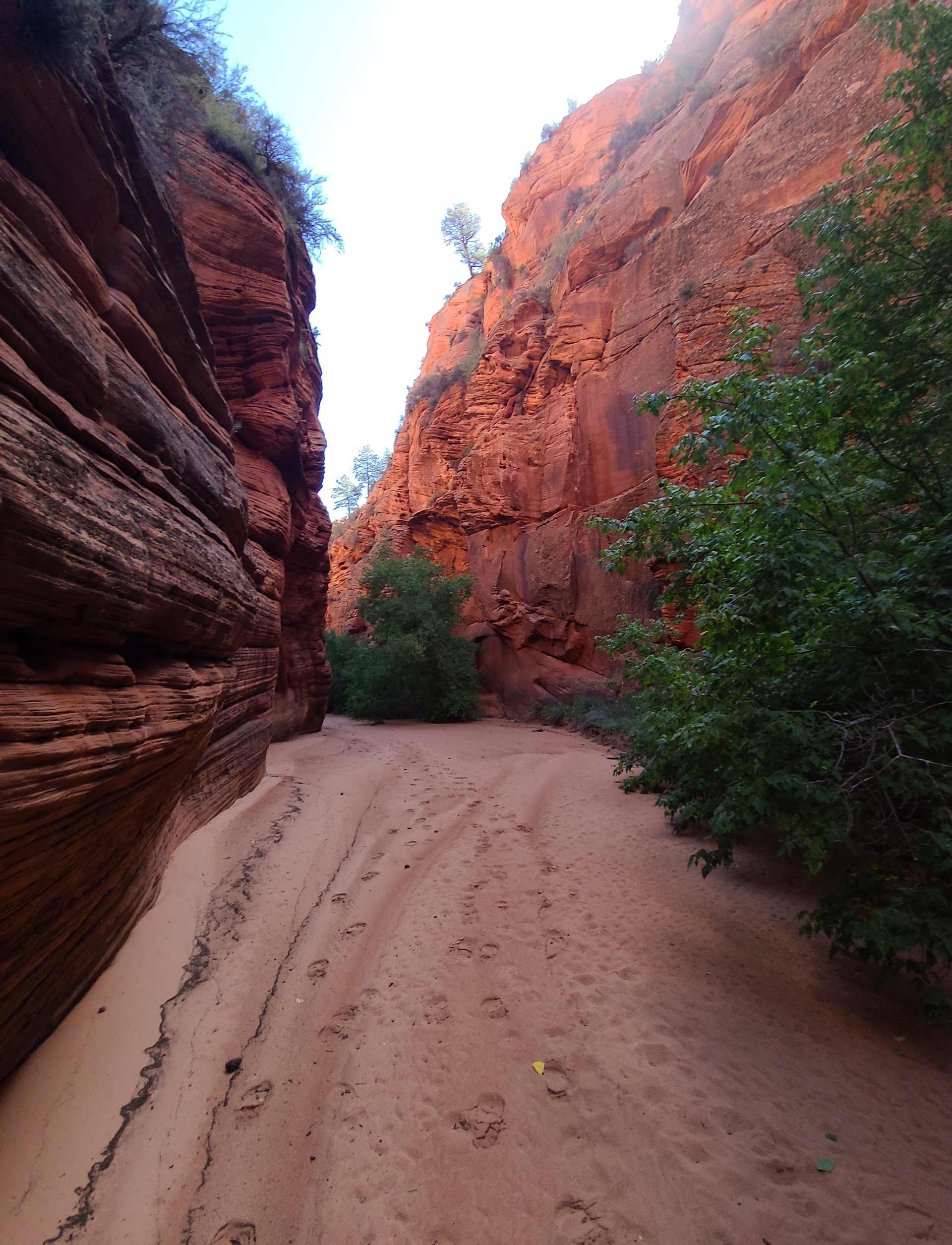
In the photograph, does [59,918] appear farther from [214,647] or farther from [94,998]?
[214,647]

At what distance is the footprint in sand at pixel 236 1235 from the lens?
7.18 feet

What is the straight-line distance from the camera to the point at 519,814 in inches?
289

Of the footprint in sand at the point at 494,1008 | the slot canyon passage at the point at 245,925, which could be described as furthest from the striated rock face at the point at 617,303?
the footprint in sand at the point at 494,1008

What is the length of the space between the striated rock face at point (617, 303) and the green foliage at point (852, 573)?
698cm

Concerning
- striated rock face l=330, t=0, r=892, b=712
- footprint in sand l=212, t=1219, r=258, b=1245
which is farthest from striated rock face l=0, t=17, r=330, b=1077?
striated rock face l=330, t=0, r=892, b=712

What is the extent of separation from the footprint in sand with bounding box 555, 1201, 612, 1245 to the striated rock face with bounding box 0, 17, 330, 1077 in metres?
2.81

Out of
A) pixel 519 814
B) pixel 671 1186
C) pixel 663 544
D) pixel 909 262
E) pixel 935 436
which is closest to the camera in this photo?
pixel 671 1186

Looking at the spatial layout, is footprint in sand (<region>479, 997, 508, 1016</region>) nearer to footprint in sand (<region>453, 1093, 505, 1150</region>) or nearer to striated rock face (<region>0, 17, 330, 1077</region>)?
footprint in sand (<region>453, 1093, 505, 1150</region>)

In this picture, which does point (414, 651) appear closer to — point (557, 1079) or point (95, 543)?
point (557, 1079)

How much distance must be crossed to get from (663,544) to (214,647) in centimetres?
442

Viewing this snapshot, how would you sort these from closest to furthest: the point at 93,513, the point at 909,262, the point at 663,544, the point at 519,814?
the point at 93,513, the point at 909,262, the point at 663,544, the point at 519,814

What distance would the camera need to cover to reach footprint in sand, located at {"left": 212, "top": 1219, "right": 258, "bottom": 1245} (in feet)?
7.18

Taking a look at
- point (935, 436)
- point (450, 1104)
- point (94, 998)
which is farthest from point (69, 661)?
point (935, 436)

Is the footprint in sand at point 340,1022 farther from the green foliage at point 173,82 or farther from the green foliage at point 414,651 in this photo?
the green foliage at point 414,651
